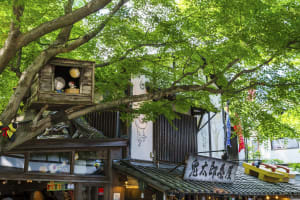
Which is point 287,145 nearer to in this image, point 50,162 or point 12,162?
point 50,162

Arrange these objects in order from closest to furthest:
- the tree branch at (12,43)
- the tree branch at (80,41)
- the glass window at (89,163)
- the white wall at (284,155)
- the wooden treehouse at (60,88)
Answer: the tree branch at (12,43), the wooden treehouse at (60,88), the tree branch at (80,41), the glass window at (89,163), the white wall at (284,155)

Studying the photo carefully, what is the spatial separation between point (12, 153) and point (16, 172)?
615 millimetres

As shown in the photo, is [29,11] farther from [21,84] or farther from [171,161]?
[171,161]

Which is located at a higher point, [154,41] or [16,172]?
[154,41]

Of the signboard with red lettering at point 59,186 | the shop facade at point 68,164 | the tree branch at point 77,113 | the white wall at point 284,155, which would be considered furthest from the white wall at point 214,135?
the white wall at point 284,155

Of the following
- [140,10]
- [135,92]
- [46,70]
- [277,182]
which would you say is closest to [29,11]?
[46,70]

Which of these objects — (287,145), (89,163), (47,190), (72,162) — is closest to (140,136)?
(89,163)

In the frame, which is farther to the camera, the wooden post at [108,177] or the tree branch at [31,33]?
the wooden post at [108,177]

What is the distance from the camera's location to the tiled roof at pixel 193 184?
11133mm

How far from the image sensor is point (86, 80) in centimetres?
893

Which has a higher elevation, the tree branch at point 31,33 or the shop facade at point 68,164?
the tree branch at point 31,33

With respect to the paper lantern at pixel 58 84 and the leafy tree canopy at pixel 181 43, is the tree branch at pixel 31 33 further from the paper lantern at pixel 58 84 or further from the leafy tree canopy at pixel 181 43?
the paper lantern at pixel 58 84

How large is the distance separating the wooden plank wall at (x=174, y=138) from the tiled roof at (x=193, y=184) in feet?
2.63

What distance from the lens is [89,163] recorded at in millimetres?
11945
